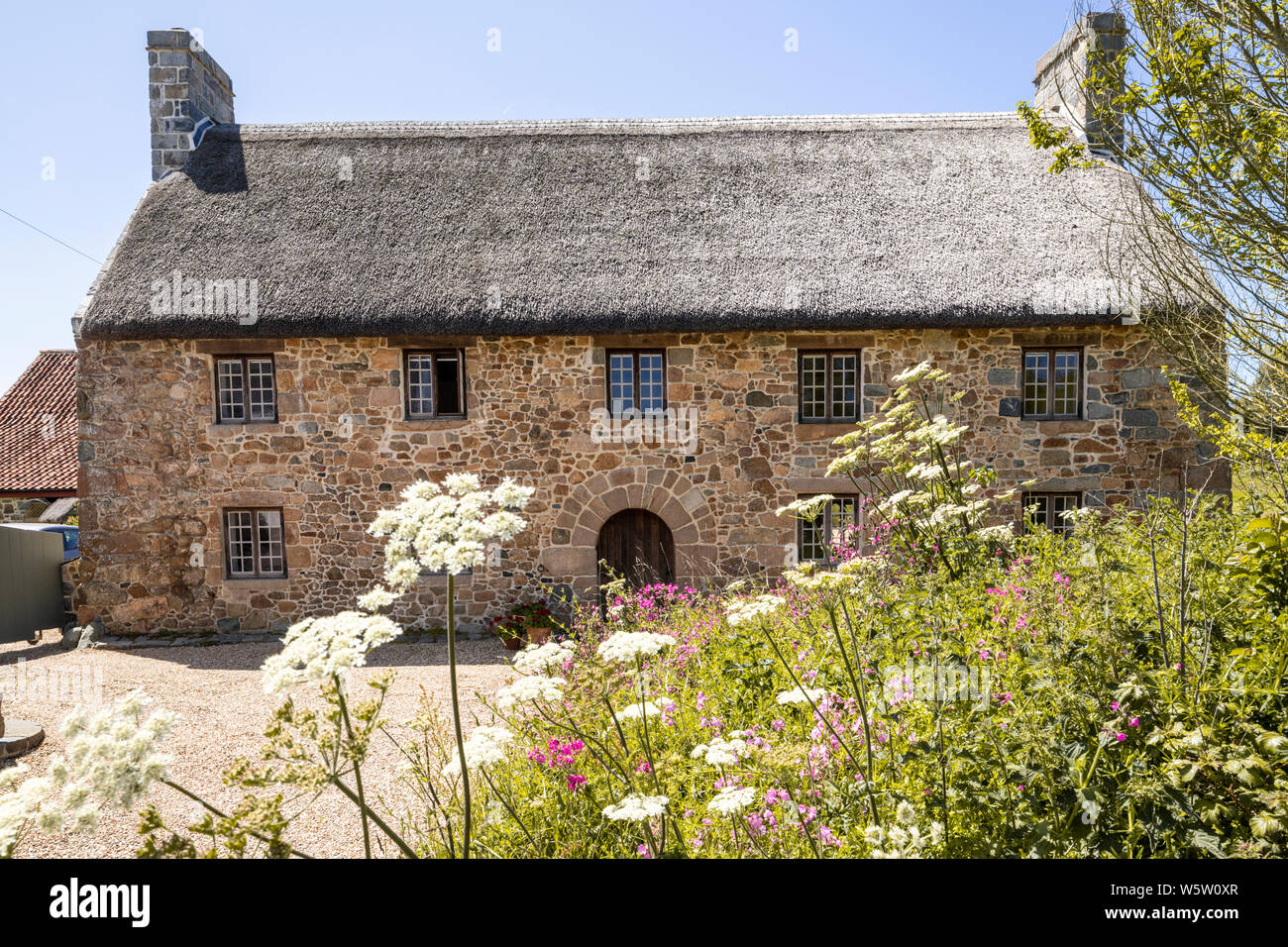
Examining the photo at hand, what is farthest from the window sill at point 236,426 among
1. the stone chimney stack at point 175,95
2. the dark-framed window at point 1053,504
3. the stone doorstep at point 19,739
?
the dark-framed window at point 1053,504

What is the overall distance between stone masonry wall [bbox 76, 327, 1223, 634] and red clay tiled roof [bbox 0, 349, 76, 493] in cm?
753

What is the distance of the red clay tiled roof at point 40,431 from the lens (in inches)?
531

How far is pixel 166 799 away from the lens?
4.10 metres

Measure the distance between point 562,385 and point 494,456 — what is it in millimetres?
1117

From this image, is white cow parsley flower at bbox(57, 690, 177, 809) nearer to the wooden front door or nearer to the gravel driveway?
the gravel driveway

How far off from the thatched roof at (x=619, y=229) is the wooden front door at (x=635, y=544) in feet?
7.11

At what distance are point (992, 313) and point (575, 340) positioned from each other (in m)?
4.51

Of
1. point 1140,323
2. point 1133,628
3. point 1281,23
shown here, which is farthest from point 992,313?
point 1133,628

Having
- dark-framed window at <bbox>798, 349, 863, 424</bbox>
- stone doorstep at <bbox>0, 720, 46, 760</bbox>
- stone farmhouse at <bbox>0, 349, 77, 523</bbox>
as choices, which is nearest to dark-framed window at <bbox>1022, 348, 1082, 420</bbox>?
dark-framed window at <bbox>798, 349, 863, 424</bbox>

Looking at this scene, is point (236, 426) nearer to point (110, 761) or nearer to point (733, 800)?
Result: point (110, 761)

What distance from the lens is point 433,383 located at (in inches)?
316

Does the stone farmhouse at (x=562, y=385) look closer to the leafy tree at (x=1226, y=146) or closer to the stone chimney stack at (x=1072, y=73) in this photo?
the stone chimney stack at (x=1072, y=73)
